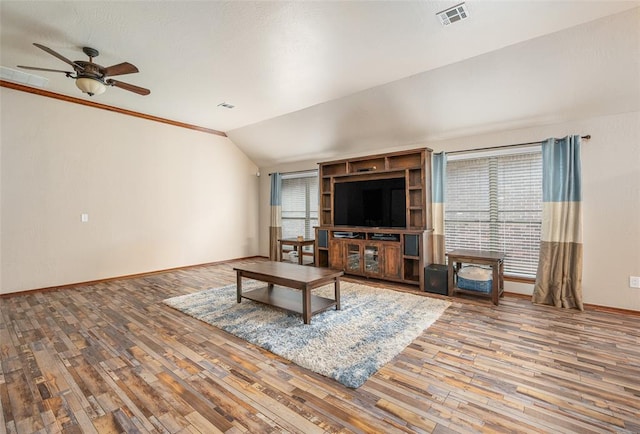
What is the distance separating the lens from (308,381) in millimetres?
2129

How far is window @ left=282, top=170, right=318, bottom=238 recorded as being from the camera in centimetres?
705

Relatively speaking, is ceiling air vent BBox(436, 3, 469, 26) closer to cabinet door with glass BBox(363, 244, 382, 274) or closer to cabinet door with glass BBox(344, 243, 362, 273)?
cabinet door with glass BBox(363, 244, 382, 274)

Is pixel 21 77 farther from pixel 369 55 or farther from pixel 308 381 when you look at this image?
pixel 308 381

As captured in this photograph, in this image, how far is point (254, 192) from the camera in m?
7.84

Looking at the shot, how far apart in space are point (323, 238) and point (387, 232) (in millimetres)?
1418

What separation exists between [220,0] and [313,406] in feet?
10.7

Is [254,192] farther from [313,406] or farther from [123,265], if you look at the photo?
[313,406]

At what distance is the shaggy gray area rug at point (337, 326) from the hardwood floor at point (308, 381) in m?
0.12

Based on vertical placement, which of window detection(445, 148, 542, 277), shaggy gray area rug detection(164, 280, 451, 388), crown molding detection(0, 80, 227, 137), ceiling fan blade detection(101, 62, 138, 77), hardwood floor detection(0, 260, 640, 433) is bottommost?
hardwood floor detection(0, 260, 640, 433)

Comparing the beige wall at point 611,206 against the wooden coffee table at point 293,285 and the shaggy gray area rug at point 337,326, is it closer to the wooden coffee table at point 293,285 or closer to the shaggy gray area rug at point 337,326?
the shaggy gray area rug at point 337,326

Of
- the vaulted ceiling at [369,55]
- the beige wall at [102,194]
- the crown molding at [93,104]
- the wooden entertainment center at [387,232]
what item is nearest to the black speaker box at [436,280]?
the wooden entertainment center at [387,232]

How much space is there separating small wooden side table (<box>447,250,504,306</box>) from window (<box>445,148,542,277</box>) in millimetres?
310

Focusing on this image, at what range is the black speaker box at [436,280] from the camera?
4.27 m

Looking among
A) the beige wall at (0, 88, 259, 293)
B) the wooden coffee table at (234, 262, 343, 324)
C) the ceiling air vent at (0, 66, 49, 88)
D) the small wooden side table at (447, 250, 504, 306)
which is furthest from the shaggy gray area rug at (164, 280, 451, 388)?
the ceiling air vent at (0, 66, 49, 88)
